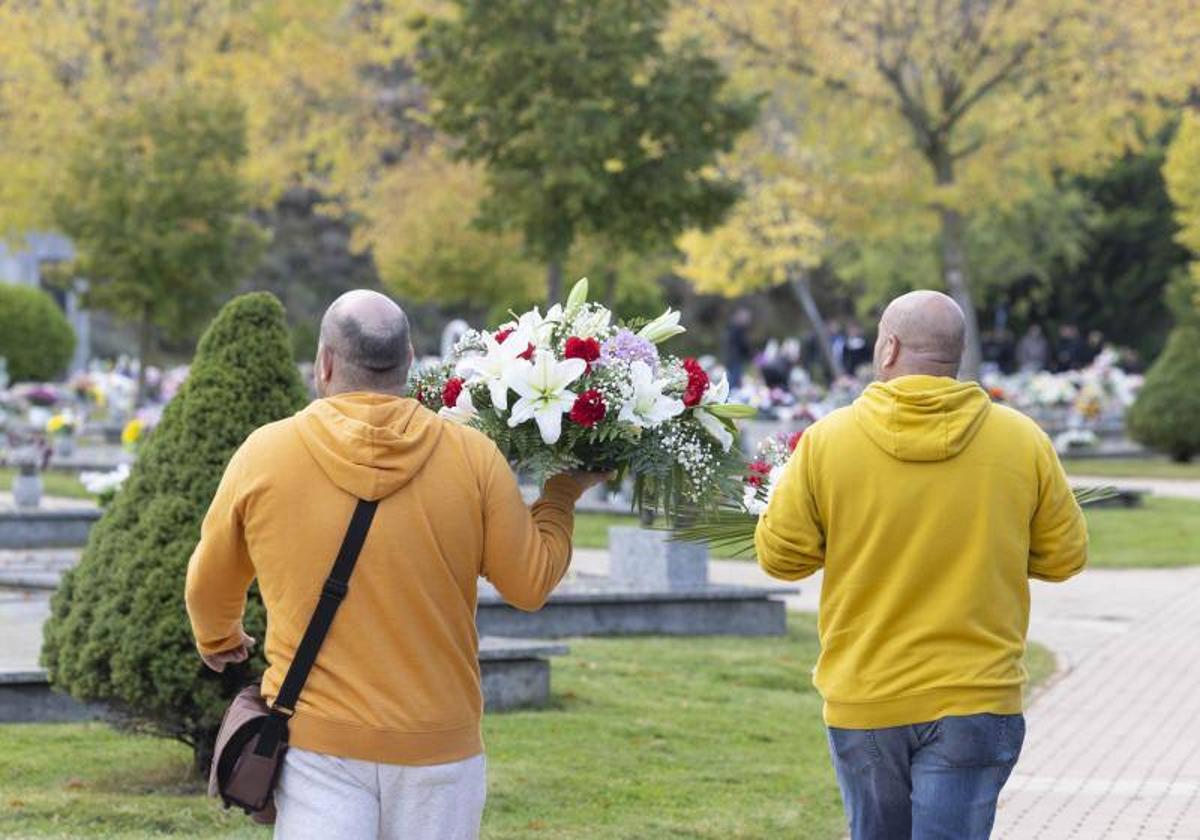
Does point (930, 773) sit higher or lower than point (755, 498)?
lower

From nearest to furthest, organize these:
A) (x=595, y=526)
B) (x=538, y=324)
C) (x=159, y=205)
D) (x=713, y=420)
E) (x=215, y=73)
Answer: (x=538, y=324) < (x=713, y=420) < (x=595, y=526) < (x=159, y=205) < (x=215, y=73)

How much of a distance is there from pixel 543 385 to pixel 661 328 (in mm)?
468

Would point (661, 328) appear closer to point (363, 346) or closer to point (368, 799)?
point (363, 346)

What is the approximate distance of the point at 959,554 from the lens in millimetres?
4250

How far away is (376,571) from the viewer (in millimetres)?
3889

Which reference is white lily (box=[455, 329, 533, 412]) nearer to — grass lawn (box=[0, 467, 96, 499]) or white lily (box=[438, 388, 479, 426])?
white lily (box=[438, 388, 479, 426])

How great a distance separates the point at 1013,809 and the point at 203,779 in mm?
3123

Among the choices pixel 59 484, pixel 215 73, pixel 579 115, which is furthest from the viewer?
pixel 215 73

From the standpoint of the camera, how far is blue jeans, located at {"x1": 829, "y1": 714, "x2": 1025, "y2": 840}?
4.17 m

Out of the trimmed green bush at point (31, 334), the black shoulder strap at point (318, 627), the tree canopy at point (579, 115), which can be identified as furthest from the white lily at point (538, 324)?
the trimmed green bush at point (31, 334)

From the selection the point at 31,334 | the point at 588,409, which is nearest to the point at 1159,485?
the point at 31,334

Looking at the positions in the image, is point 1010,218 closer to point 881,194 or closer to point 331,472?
point 881,194

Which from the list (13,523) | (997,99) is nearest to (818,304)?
(997,99)

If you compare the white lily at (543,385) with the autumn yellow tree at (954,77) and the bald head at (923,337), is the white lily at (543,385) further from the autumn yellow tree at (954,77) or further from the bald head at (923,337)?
the autumn yellow tree at (954,77)
